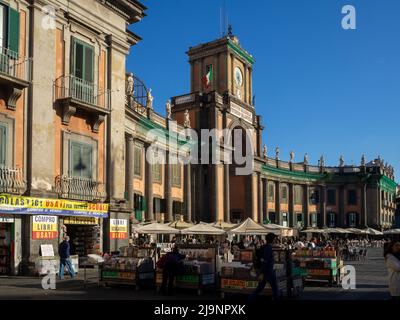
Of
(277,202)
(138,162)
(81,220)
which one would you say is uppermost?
(138,162)

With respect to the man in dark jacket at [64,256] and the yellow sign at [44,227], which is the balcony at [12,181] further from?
the man in dark jacket at [64,256]

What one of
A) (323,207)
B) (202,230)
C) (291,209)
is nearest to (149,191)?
(202,230)

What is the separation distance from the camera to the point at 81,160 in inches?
926

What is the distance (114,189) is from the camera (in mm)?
25156

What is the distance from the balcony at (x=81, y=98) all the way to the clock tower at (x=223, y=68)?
93.5 ft

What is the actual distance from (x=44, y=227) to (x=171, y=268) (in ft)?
22.1

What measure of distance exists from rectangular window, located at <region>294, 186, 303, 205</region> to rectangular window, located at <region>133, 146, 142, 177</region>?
115 ft

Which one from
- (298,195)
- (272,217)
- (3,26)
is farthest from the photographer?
(298,195)

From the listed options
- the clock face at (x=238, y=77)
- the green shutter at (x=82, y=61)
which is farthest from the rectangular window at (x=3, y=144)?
the clock face at (x=238, y=77)

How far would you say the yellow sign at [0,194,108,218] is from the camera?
1945cm

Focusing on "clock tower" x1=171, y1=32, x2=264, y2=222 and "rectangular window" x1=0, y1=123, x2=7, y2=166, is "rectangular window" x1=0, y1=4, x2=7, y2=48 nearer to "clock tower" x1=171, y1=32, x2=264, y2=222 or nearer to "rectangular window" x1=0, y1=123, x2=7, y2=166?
"rectangular window" x1=0, y1=123, x2=7, y2=166

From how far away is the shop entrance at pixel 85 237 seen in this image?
79.0 ft

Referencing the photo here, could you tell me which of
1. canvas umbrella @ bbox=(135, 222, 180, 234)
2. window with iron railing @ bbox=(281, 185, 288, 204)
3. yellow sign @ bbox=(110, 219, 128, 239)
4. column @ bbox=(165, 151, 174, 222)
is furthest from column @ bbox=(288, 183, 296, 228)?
yellow sign @ bbox=(110, 219, 128, 239)

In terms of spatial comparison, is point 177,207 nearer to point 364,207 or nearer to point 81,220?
point 81,220
